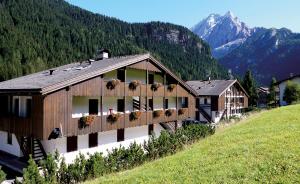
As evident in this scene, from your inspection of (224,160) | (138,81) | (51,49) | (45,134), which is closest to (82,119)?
(45,134)

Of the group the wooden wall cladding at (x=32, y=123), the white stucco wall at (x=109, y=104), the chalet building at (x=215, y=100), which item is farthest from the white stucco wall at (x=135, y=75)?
the chalet building at (x=215, y=100)

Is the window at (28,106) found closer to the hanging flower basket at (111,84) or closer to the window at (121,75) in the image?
the hanging flower basket at (111,84)

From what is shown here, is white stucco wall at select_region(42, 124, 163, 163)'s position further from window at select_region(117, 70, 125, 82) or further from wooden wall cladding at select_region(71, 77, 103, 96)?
window at select_region(117, 70, 125, 82)

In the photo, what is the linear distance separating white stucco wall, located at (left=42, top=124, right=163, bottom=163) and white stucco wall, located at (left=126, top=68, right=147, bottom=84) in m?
4.72

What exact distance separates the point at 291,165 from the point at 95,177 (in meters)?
11.1

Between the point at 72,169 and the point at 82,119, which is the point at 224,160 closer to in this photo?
the point at 72,169

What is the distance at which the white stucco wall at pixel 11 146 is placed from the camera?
91.4 ft

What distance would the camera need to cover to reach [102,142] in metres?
29.2

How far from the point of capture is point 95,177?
1994 centimetres

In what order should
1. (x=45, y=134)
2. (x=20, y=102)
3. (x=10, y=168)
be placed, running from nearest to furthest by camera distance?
(x=45, y=134) < (x=10, y=168) < (x=20, y=102)

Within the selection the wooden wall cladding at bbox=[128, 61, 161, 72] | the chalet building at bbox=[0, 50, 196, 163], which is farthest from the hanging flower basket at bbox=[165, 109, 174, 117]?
the wooden wall cladding at bbox=[128, 61, 161, 72]

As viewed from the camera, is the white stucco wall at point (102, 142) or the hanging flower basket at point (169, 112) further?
the hanging flower basket at point (169, 112)

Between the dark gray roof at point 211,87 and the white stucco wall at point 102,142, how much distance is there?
23779mm

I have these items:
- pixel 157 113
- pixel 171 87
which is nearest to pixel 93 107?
pixel 157 113
